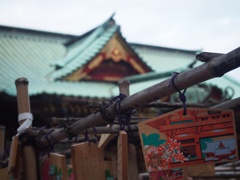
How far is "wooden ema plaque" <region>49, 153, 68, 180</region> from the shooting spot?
7.62 ft

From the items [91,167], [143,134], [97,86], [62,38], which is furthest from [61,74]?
[143,134]

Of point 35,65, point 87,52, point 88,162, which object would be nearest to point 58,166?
point 88,162

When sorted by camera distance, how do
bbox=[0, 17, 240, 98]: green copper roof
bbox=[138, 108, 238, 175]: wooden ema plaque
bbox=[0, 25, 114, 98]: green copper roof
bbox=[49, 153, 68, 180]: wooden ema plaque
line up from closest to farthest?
1. bbox=[138, 108, 238, 175]: wooden ema plaque
2. bbox=[49, 153, 68, 180]: wooden ema plaque
3. bbox=[0, 25, 114, 98]: green copper roof
4. bbox=[0, 17, 240, 98]: green copper roof

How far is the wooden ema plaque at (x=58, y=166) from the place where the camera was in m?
2.32

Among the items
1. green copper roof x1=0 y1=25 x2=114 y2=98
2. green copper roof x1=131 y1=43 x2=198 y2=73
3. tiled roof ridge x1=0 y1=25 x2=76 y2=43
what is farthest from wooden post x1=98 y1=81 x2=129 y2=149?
green copper roof x1=131 y1=43 x2=198 y2=73

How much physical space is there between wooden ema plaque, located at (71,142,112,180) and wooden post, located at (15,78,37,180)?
70cm

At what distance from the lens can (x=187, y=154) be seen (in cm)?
169

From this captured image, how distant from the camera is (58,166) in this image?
7.88 ft

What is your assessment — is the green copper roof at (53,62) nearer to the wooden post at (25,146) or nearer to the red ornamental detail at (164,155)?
the wooden post at (25,146)

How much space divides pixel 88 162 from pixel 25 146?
77cm

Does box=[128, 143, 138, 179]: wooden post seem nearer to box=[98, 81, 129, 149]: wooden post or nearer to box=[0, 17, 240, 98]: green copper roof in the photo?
box=[98, 81, 129, 149]: wooden post

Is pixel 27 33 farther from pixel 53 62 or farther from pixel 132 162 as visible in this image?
pixel 132 162

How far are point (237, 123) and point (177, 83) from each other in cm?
56

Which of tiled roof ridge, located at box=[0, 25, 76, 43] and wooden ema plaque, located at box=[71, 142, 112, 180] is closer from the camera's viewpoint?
wooden ema plaque, located at box=[71, 142, 112, 180]
